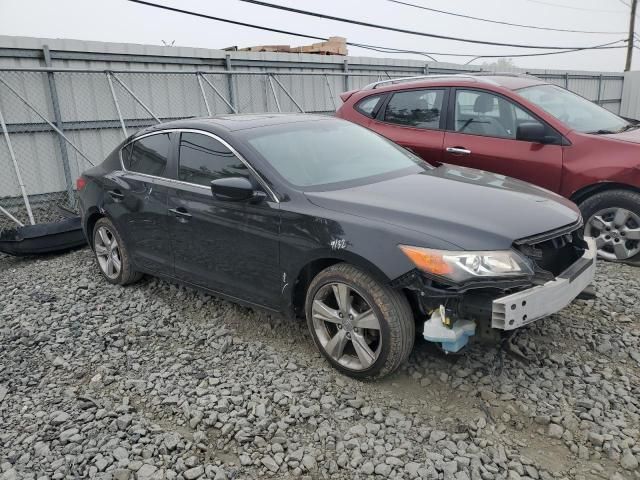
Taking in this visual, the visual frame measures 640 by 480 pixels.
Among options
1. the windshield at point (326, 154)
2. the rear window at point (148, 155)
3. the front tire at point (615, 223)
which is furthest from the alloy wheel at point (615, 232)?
the rear window at point (148, 155)

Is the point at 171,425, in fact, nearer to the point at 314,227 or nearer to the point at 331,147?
the point at 314,227

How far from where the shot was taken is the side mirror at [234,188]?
3490 mm

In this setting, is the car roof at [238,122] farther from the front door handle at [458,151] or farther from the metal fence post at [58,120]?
the metal fence post at [58,120]

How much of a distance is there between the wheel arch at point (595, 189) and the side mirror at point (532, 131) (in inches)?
23.2

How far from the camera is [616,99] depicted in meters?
21.2

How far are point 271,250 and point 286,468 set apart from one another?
4.54 ft

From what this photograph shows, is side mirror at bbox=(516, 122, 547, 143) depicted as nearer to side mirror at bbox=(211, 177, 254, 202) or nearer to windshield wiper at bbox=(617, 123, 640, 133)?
windshield wiper at bbox=(617, 123, 640, 133)

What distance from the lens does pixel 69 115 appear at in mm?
8219

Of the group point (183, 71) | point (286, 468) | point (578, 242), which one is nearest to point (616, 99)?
point (183, 71)

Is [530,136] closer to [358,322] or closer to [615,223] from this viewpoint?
[615,223]

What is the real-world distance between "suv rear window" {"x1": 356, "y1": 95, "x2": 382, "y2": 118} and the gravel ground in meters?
3.17

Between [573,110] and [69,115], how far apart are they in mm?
7011

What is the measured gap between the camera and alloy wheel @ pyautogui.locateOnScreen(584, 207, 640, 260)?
16.3 ft

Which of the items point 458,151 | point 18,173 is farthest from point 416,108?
point 18,173
